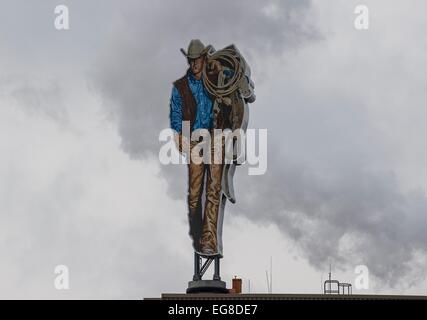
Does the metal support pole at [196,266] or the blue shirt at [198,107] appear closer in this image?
the metal support pole at [196,266]

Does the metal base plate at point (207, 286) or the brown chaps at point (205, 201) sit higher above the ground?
the brown chaps at point (205, 201)

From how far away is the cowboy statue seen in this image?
385ft

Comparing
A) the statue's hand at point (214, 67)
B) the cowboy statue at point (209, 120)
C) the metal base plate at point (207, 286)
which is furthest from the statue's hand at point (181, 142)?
the metal base plate at point (207, 286)

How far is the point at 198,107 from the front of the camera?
119 metres

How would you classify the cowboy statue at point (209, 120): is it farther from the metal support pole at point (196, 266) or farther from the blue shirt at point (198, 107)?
the metal support pole at point (196, 266)

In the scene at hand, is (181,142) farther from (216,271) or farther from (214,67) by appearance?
(216,271)

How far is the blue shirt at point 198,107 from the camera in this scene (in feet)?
389

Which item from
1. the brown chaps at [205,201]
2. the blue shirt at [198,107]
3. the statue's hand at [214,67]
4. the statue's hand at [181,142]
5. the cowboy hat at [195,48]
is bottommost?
the brown chaps at [205,201]

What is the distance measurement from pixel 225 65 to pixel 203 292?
79.9ft

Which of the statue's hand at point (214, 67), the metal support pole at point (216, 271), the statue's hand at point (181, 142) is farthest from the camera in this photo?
the statue's hand at point (214, 67)

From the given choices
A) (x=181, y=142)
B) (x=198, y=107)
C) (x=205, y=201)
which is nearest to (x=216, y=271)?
(x=205, y=201)
